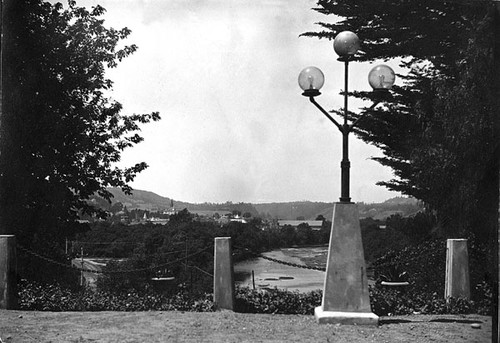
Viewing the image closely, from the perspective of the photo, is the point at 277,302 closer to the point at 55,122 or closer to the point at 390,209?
the point at 390,209

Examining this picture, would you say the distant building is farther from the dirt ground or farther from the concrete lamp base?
the concrete lamp base

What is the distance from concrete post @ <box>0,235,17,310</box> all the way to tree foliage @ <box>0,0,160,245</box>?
53 centimetres

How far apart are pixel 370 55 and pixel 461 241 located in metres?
4.30

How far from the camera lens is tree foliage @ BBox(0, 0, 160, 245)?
7637mm

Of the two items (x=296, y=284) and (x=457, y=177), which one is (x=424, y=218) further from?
(x=296, y=284)

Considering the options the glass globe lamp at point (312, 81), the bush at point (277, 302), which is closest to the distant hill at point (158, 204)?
the bush at point (277, 302)

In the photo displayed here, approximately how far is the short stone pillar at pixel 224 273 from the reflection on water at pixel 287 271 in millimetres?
1207

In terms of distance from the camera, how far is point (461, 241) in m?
7.23

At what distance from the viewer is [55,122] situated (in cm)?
789

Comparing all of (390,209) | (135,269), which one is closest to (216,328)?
(135,269)

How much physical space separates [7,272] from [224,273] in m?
2.92

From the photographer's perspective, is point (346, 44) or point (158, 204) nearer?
point (346, 44)

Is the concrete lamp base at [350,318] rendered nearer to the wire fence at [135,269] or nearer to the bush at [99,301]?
the wire fence at [135,269]

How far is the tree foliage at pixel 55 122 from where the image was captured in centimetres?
764
